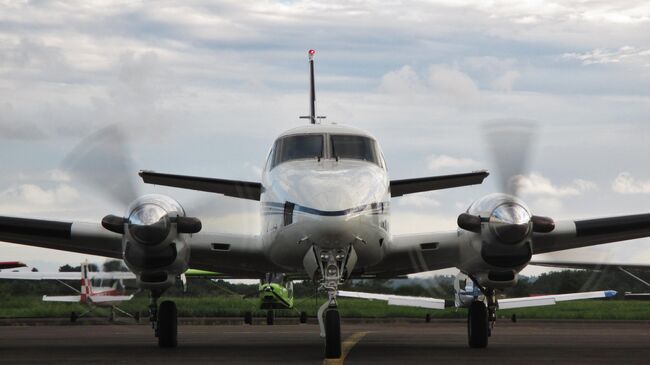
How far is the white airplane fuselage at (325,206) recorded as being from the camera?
14.0 m

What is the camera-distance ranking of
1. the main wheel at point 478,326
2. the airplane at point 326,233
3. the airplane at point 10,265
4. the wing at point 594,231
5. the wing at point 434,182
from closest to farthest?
the airplane at point 326,233 → the wing at point 594,231 → the main wheel at point 478,326 → the wing at point 434,182 → the airplane at point 10,265

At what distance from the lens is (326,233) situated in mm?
13984

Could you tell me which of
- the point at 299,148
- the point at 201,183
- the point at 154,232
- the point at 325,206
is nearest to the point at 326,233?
the point at 325,206

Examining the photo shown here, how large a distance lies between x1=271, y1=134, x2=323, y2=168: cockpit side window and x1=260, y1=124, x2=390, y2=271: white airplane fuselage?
0.09m

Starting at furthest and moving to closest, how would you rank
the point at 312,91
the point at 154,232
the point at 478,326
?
the point at 312,91
the point at 478,326
the point at 154,232

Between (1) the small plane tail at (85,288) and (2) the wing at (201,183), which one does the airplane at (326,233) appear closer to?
(2) the wing at (201,183)

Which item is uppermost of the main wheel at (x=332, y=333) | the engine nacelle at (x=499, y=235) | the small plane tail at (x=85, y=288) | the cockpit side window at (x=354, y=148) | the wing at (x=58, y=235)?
the small plane tail at (x=85, y=288)

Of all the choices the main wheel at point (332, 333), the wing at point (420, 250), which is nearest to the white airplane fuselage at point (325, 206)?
the main wheel at point (332, 333)

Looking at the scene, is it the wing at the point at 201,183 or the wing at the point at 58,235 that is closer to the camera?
the wing at the point at 58,235

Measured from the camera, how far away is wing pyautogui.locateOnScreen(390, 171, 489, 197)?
59.8ft

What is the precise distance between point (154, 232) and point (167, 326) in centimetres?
291

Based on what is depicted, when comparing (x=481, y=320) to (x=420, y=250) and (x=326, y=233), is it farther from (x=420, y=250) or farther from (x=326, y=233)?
(x=326, y=233)

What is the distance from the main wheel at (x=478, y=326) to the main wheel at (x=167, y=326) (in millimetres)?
5099

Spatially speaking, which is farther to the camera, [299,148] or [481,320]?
[481,320]
